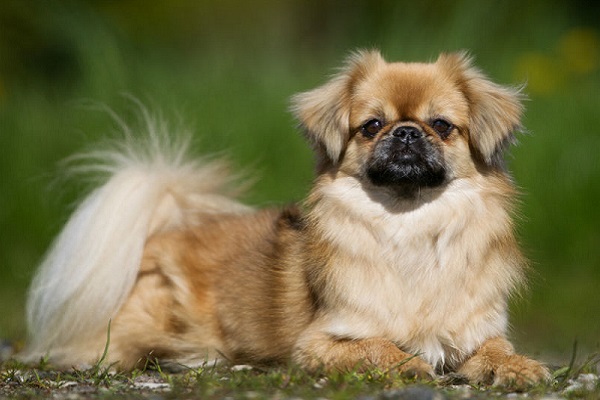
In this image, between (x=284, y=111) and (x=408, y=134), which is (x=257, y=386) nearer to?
(x=408, y=134)

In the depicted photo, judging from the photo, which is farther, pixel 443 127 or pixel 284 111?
pixel 284 111

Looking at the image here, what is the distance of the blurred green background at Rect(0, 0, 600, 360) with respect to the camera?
794 centimetres

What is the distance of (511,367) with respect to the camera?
413 cm

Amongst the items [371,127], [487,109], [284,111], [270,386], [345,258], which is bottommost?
[270,386]

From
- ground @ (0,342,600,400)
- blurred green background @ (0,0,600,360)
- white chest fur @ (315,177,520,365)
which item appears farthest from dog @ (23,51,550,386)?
blurred green background @ (0,0,600,360)

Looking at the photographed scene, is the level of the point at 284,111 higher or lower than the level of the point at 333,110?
lower

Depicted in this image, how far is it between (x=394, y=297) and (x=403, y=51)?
17.2 ft

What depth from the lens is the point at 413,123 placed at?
4.63m

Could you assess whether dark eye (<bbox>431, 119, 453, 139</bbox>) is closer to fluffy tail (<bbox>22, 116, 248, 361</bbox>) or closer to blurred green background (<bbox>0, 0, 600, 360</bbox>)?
fluffy tail (<bbox>22, 116, 248, 361</bbox>)

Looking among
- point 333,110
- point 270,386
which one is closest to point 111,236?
point 333,110

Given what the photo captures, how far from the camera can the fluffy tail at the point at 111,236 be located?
17.8 feet

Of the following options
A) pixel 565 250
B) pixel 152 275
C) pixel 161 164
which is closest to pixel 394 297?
pixel 152 275

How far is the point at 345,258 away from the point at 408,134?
63cm

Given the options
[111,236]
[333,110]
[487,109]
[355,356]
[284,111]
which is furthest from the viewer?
[284,111]
